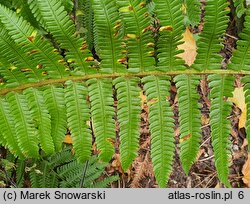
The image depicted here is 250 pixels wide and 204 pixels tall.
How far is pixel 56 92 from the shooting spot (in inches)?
65.0

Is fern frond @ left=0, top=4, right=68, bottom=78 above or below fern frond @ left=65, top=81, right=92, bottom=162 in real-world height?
above

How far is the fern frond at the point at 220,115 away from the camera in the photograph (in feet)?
5.22

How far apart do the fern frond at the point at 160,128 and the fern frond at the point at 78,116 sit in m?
0.26

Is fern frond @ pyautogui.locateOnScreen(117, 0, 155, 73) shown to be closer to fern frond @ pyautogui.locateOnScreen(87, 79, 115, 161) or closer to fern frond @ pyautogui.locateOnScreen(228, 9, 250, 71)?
fern frond @ pyautogui.locateOnScreen(87, 79, 115, 161)

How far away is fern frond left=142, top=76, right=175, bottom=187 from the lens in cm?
161

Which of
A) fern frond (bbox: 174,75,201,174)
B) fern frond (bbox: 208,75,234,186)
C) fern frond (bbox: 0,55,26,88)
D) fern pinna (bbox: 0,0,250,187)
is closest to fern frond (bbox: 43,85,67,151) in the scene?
fern pinna (bbox: 0,0,250,187)

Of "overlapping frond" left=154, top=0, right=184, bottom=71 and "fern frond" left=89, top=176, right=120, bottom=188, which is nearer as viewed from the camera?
"overlapping frond" left=154, top=0, right=184, bottom=71

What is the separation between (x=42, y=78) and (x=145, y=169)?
1388 millimetres

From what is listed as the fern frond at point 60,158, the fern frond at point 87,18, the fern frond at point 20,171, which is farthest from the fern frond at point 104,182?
the fern frond at point 87,18

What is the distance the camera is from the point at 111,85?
1.63m

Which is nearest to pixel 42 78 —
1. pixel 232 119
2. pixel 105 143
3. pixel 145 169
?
pixel 105 143

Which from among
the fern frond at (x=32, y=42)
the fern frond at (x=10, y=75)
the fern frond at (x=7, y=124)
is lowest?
the fern frond at (x=7, y=124)

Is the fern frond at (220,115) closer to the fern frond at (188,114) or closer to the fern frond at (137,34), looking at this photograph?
the fern frond at (188,114)

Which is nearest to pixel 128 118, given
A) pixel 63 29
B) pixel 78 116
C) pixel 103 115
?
pixel 103 115
